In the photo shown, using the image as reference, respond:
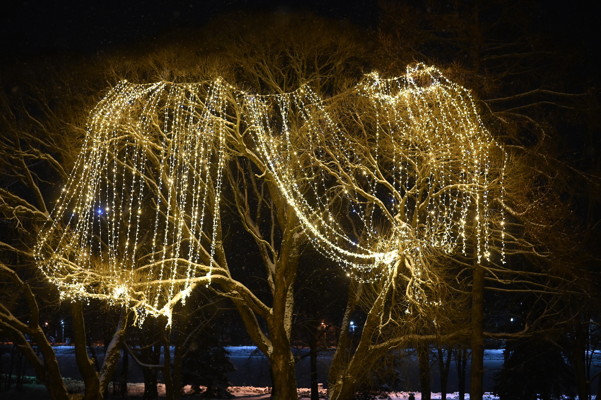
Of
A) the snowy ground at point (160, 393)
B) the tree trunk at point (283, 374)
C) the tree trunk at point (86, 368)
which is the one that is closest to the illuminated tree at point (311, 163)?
the tree trunk at point (283, 374)

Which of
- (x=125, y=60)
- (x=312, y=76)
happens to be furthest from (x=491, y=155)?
(x=125, y=60)

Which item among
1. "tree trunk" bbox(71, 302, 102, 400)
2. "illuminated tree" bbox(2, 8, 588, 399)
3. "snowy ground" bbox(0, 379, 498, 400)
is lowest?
"snowy ground" bbox(0, 379, 498, 400)

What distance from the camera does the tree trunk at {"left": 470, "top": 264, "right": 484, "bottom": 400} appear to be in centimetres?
802

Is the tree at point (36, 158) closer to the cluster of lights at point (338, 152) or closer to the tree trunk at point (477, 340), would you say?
the cluster of lights at point (338, 152)

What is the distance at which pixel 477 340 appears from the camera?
26.7ft

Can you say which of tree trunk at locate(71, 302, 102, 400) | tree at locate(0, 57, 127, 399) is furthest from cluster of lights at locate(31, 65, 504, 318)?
tree trunk at locate(71, 302, 102, 400)

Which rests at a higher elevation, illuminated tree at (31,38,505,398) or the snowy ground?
illuminated tree at (31,38,505,398)

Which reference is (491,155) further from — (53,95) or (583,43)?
(53,95)

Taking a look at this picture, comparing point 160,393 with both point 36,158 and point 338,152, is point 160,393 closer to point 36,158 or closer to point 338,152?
point 36,158

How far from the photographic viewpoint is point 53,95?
34.3ft

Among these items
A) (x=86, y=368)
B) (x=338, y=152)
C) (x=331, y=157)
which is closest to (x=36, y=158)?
(x=86, y=368)

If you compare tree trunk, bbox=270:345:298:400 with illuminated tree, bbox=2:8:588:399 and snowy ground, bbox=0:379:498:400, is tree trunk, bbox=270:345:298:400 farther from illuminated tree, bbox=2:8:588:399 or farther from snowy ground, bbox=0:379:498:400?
snowy ground, bbox=0:379:498:400

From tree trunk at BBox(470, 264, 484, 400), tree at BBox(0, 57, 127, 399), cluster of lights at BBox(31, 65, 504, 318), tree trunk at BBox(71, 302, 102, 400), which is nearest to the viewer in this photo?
cluster of lights at BBox(31, 65, 504, 318)

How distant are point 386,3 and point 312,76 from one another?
1661 millimetres
